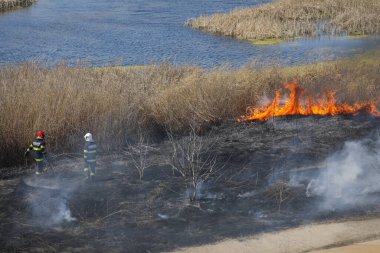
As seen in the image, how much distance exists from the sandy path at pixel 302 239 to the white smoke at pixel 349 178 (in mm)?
1116

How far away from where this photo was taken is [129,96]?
1808cm

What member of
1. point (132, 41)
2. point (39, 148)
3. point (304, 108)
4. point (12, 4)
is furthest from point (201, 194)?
point (12, 4)

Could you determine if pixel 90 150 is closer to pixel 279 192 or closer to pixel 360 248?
pixel 279 192

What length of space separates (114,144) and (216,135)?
3478mm

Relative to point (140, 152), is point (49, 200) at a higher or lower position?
lower

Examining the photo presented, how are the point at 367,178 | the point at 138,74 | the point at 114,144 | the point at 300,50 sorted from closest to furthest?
the point at 367,178, the point at 114,144, the point at 138,74, the point at 300,50

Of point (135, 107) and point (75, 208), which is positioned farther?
point (135, 107)

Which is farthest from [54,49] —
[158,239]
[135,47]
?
[158,239]

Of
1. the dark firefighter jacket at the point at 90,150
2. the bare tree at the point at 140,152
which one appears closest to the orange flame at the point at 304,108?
the bare tree at the point at 140,152

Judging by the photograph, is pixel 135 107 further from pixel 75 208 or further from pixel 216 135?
pixel 75 208

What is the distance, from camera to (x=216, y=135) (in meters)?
17.9

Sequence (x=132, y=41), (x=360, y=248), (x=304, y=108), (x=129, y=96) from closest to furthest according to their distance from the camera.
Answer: (x=360, y=248)
(x=129, y=96)
(x=304, y=108)
(x=132, y=41)

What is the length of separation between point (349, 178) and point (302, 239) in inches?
149

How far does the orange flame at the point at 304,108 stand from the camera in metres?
19.1
